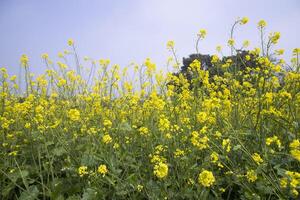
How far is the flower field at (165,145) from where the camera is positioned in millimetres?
1782

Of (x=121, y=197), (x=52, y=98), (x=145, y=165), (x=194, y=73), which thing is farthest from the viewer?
(x=52, y=98)

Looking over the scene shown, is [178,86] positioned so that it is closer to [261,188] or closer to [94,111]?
[94,111]

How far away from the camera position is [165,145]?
2330 millimetres

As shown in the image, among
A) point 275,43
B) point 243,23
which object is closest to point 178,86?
point 243,23

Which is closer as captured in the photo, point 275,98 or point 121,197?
point 121,197

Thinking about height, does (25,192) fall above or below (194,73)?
below

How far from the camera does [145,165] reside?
2295 mm

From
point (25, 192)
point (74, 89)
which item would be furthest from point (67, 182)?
point (74, 89)

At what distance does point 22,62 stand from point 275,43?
8.97ft

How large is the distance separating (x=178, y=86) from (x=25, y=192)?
219cm

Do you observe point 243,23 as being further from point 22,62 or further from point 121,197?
point 22,62

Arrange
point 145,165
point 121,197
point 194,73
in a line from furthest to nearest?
point 194,73 < point 145,165 < point 121,197

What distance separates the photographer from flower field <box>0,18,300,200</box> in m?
1.78

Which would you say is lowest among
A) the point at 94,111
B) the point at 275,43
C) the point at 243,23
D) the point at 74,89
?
the point at 94,111
